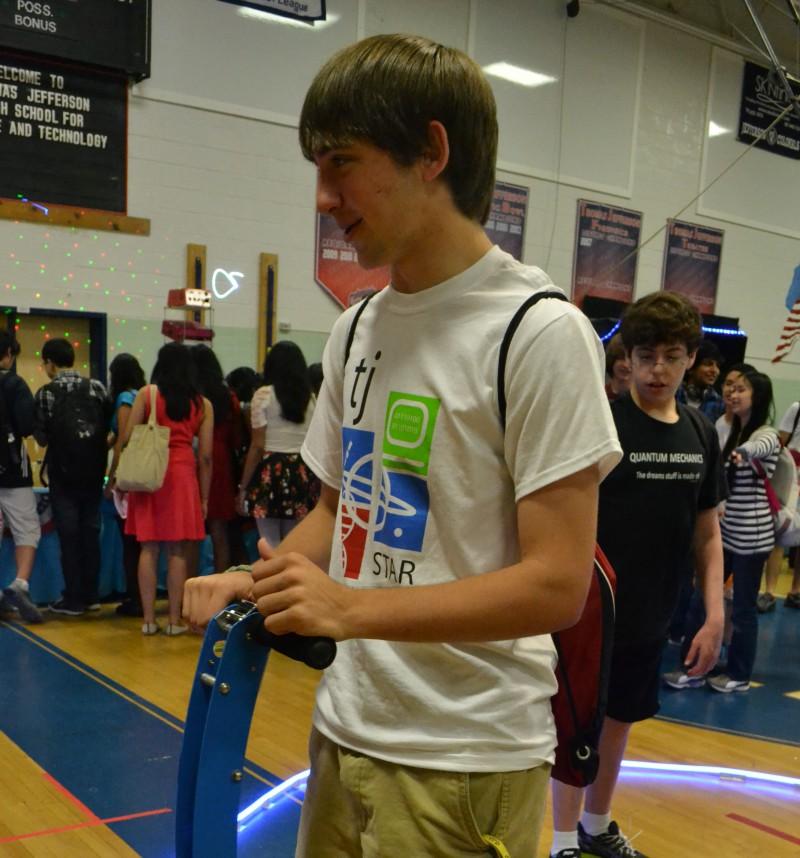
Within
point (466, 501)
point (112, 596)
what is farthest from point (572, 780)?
point (112, 596)

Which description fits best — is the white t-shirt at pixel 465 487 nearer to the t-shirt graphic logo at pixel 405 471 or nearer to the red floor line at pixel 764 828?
the t-shirt graphic logo at pixel 405 471

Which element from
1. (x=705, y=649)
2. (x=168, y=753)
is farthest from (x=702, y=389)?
(x=168, y=753)

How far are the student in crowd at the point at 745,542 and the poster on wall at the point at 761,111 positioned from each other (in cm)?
906

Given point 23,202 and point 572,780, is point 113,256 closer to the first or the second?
point 23,202

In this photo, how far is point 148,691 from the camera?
427 cm

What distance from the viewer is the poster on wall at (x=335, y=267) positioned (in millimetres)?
9047

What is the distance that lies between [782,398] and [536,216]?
16.7 ft

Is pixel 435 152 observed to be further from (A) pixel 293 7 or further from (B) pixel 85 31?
(A) pixel 293 7

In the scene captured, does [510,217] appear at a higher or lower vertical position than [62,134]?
lower

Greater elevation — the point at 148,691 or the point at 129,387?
the point at 129,387

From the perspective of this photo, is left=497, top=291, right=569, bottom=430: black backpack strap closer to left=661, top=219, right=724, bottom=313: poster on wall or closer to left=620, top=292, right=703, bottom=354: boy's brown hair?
left=620, top=292, right=703, bottom=354: boy's brown hair

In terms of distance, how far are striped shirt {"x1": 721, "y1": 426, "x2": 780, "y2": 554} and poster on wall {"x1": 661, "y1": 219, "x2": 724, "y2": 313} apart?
7255 millimetres

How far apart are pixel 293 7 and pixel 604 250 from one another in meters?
4.74

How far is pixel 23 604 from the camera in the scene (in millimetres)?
5336
